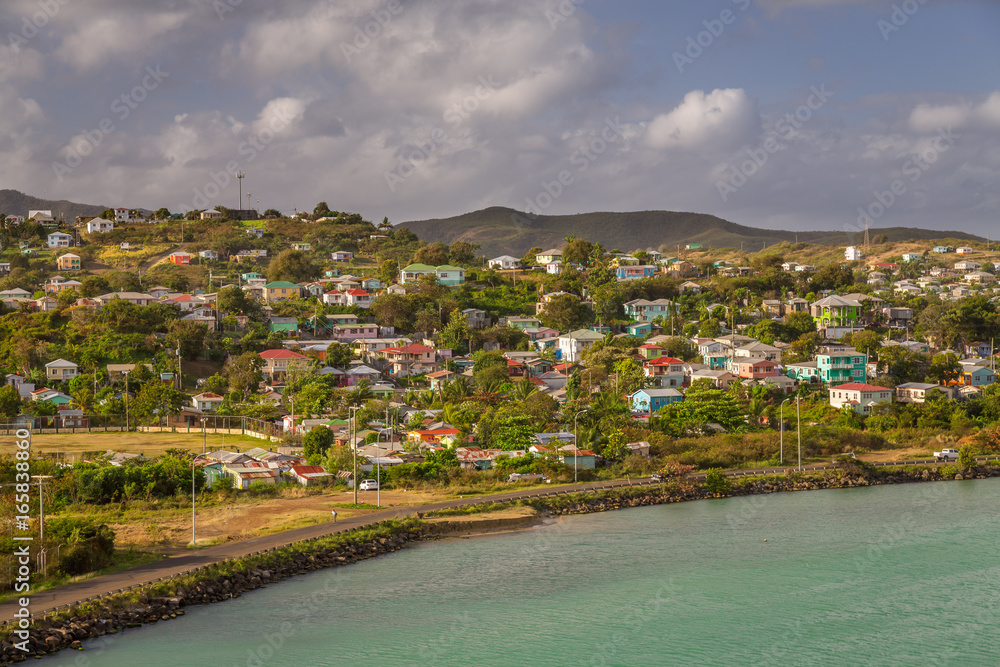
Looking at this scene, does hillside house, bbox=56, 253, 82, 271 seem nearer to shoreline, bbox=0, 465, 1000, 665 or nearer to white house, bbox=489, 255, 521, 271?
white house, bbox=489, 255, 521, 271

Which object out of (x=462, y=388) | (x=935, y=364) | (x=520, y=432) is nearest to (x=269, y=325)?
(x=462, y=388)

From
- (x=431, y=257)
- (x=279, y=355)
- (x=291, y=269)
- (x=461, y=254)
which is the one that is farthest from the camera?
(x=461, y=254)

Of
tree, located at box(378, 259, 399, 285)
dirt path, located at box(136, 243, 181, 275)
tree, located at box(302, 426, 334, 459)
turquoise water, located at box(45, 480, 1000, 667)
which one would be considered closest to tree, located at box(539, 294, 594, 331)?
tree, located at box(378, 259, 399, 285)

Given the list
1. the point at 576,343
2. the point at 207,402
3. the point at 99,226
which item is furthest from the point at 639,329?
the point at 99,226

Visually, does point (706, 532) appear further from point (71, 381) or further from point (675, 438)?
point (71, 381)

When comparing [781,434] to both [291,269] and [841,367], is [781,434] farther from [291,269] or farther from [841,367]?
[291,269]

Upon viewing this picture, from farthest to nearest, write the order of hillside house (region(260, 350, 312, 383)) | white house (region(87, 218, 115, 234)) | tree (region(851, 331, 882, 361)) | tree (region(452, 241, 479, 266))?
1. white house (region(87, 218, 115, 234))
2. tree (region(452, 241, 479, 266))
3. tree (region(851, 331, 882, 361))
4. hillside house (region(260, 350, 312, 383))
